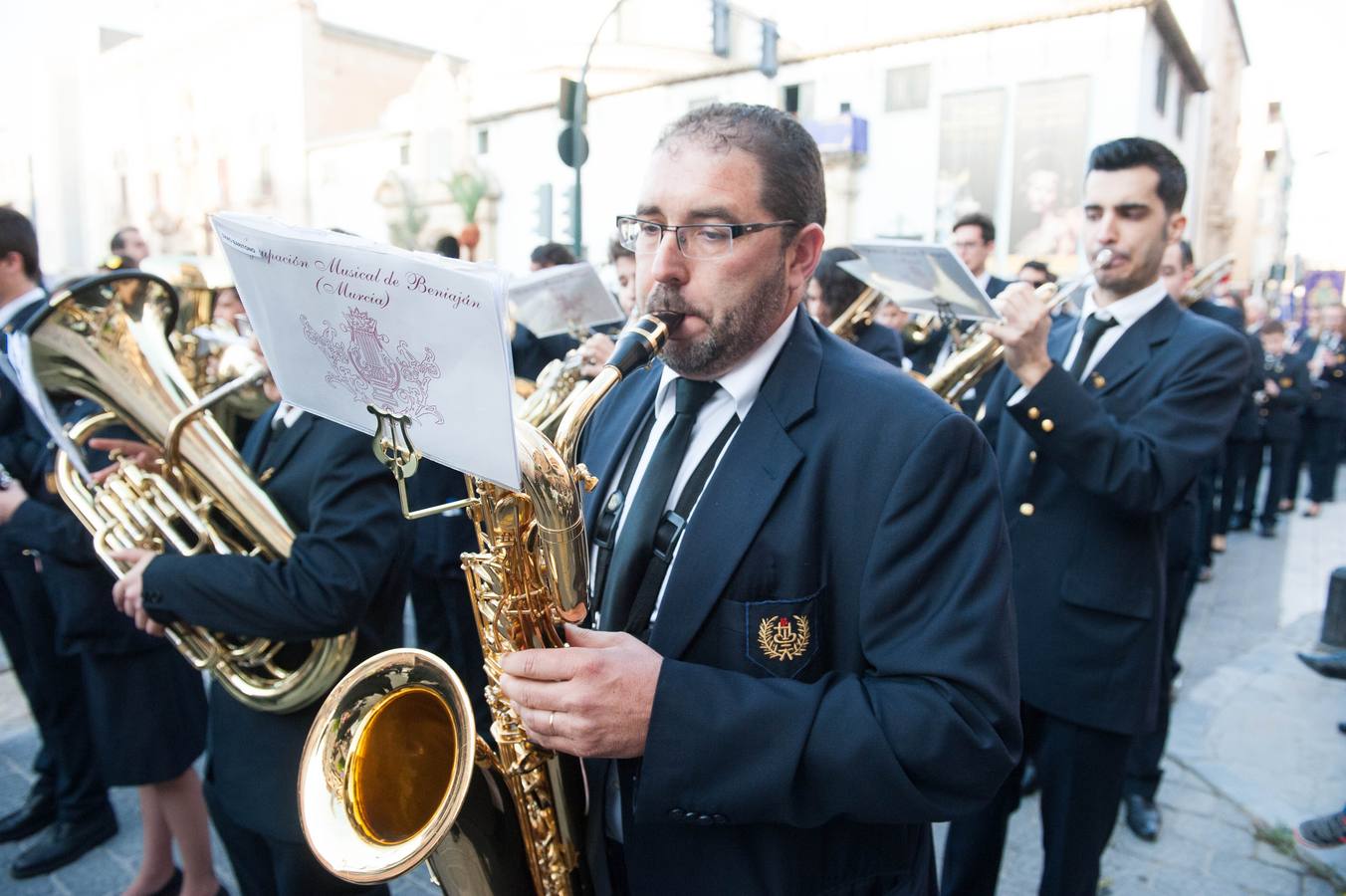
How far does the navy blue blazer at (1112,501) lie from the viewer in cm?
256

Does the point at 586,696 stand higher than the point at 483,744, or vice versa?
the point at 586,696

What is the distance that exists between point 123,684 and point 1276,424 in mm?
11449

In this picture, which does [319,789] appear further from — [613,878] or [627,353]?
[627,353]

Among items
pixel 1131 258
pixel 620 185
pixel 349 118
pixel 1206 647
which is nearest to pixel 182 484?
pixel 1131 258

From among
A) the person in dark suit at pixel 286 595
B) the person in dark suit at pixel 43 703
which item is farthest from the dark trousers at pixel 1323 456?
the person in dark suit at pixel 43 703

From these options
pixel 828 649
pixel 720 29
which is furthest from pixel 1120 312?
pixel 720 29

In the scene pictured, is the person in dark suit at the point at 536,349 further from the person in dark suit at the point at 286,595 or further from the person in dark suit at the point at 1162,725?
the person in dark suit at the point at 1162,725

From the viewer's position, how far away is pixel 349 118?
141ft

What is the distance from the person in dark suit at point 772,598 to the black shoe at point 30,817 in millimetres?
3491

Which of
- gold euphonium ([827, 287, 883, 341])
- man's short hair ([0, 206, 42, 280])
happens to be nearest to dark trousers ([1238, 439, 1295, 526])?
gold euphonium ([827, 287, 883, 341])

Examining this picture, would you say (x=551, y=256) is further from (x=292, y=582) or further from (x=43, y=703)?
(x=292, y=582)

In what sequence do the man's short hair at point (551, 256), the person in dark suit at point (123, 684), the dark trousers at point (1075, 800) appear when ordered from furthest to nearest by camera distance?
1. the man's short hair at point (551, 256)
2. the person in dark suit at point (123, 684)
3. the dark trousers at point (1075, 800)

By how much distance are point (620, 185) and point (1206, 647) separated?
27669 mm

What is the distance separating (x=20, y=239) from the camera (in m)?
3.71
